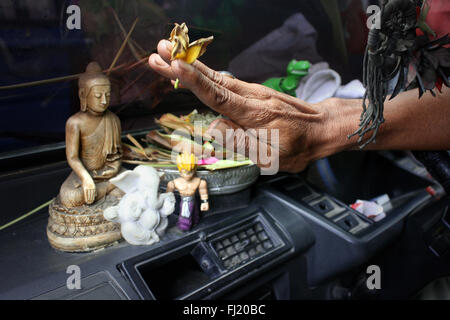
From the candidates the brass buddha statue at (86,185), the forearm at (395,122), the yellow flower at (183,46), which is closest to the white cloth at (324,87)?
the forearm at (395,122)

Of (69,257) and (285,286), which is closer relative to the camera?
(69,257)

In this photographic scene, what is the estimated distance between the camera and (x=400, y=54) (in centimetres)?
64

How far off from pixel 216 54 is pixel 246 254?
627mm

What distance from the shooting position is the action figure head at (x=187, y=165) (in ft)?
3.34

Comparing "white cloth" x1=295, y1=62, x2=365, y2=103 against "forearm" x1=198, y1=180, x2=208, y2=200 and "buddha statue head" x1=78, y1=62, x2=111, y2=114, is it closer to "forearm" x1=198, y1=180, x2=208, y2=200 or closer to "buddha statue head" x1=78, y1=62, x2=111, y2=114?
"forearm" x1=198, y1=180, x2=208, y2=200

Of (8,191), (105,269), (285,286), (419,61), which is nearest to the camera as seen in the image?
(419,61)

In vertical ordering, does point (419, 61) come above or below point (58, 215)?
above

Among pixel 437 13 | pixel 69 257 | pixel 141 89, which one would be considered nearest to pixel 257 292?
pixel 69 257

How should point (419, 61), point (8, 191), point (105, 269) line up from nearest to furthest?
1. point (419, 61)
2. point (105, 269)
3. point (8, 191)

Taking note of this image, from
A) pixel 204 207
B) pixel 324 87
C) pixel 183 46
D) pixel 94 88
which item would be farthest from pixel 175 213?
pixel 324 87

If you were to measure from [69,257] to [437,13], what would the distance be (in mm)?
1078

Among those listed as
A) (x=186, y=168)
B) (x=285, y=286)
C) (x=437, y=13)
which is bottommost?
(x=285, y=286)

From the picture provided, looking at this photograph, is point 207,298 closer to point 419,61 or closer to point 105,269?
point 105,269

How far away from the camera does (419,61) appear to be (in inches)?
27.2
